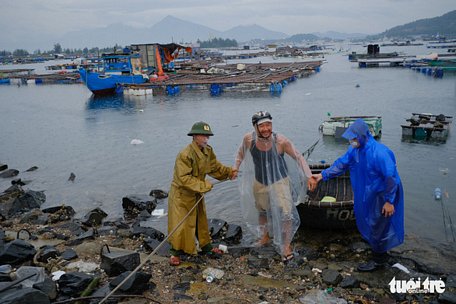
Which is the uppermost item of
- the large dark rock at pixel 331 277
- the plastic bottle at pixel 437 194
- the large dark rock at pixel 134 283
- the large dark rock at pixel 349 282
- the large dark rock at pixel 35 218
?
the large dark rock at pixel 134 283

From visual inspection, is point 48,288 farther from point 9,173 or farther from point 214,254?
point 9,173

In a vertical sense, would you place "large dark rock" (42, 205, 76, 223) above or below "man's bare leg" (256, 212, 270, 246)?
below

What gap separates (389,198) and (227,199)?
17.0 feet

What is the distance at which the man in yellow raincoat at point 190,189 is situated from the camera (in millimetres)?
5293

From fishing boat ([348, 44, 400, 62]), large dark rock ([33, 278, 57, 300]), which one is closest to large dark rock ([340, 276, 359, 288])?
large dark rock ([33, 278, 57, 300])

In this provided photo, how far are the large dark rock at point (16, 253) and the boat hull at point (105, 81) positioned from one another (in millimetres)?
32440

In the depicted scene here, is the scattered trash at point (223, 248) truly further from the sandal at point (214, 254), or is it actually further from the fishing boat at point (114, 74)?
the fishing boat at point (114, 74)

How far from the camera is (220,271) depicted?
5.37 m

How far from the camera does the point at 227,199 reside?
9617mm

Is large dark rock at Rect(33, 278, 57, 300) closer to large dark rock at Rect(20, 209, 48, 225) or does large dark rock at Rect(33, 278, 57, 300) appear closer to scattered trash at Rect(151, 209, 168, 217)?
large dark rock at Rect(20, 209, 48, 225)

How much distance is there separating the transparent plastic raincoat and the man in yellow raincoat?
1.75ft

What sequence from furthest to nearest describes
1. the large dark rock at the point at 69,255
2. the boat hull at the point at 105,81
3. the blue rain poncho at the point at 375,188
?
the boat hull at the point at 105,81, the large dark rock at the point at 69,255, the blue rain poncho at the point at 375,188

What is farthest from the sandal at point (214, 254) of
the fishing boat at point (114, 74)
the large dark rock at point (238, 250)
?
the fishing boat at point (114, 74)

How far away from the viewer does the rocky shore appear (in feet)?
14.8
